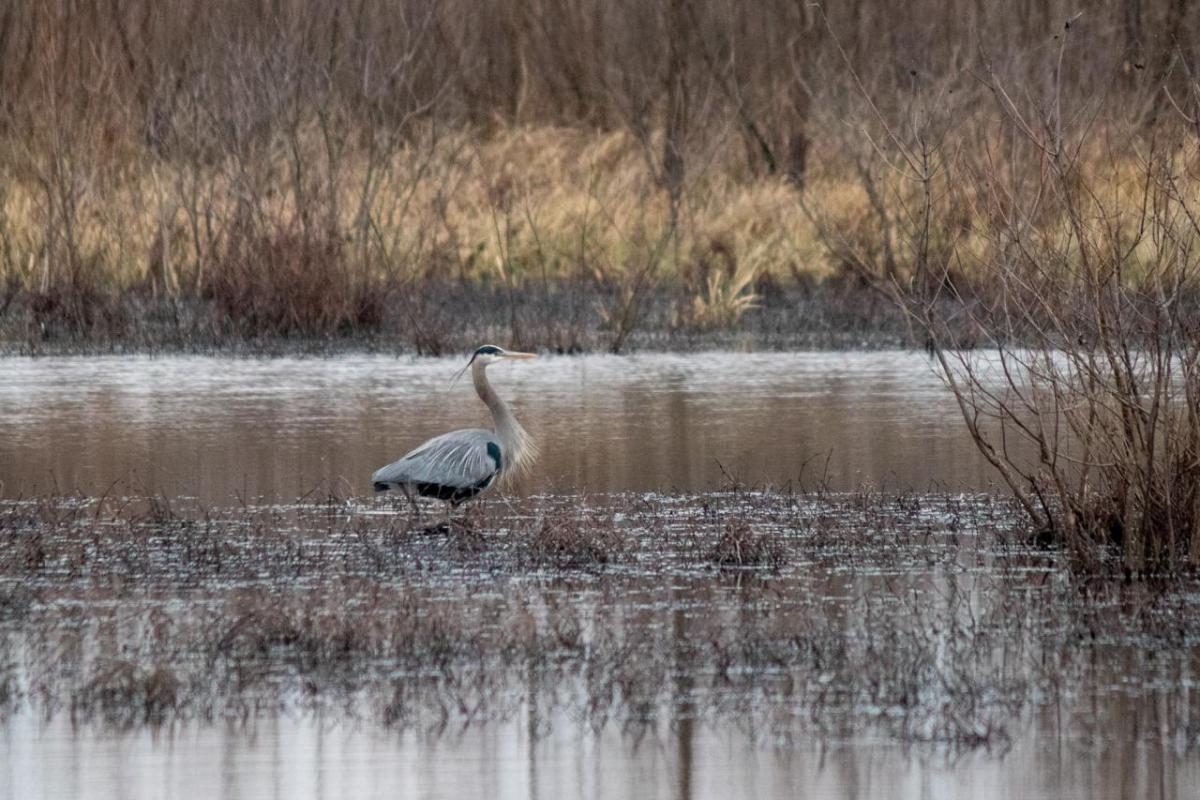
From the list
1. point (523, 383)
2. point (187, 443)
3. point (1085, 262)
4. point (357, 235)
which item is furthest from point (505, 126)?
point (1085, 262)

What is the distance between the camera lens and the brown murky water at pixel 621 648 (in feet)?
17.6

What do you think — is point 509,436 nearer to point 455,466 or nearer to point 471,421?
point 455,466

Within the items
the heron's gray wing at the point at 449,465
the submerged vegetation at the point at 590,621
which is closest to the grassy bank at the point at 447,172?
the heron's gray wing at the point at 449,465

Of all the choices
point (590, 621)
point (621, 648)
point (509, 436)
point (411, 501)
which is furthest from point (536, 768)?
point (509, 436)

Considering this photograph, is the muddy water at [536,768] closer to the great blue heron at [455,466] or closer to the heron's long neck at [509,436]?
the great blue heron at [455,466]

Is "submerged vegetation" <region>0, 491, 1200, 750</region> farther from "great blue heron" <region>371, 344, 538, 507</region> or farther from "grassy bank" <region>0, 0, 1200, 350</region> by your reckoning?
"grassy bank" <region>0, 0, 1200, 350</region>

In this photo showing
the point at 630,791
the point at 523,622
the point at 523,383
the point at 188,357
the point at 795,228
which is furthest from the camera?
the point at 795,228

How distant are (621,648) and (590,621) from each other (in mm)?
556

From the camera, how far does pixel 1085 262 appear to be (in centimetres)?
→ 727

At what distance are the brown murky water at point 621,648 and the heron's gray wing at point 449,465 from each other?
9.9 inches

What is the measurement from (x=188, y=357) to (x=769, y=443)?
266 inches

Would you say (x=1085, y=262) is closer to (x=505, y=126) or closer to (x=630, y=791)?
(x=630, y=791)

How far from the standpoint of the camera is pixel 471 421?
43.3ft

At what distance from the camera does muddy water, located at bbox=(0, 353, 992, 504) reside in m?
A: 10.7
